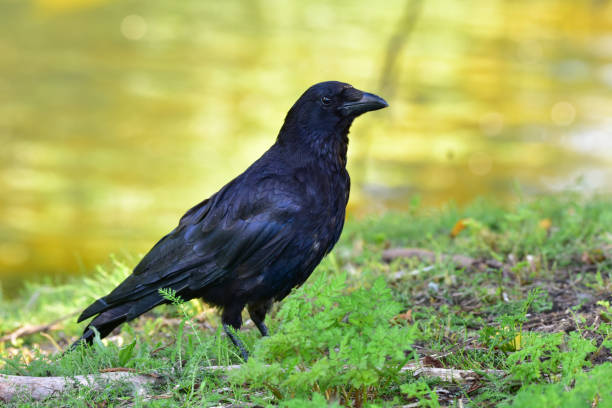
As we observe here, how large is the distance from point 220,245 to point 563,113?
9812 mm

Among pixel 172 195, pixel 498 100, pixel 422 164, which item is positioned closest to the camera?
pixel 172 195

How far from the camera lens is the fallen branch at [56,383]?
3213 mm

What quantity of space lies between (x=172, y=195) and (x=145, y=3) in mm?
9528

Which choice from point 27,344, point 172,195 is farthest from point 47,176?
point 27,344

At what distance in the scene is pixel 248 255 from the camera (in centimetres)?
370

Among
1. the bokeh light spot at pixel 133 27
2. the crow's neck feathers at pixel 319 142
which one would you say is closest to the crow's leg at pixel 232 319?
the crow's neck feathers at pixel 319 142

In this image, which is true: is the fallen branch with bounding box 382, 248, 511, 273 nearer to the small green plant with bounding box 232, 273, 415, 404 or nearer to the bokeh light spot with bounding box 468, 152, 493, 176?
the small green plant with bounding box 232, 273, 415, 404

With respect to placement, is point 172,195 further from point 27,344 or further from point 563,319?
point 563,319

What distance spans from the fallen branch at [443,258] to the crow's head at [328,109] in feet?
3.81

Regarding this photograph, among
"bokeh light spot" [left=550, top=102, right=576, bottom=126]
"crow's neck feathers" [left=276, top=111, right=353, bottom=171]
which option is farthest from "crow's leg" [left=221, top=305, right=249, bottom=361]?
"bokeh light spot" [left=550, top=102, right=576, bottom=126]

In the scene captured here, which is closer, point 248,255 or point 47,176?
point 248,255

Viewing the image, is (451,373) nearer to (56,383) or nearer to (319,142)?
(319,142)

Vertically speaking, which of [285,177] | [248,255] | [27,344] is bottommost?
[27,344]

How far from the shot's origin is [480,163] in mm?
10484
